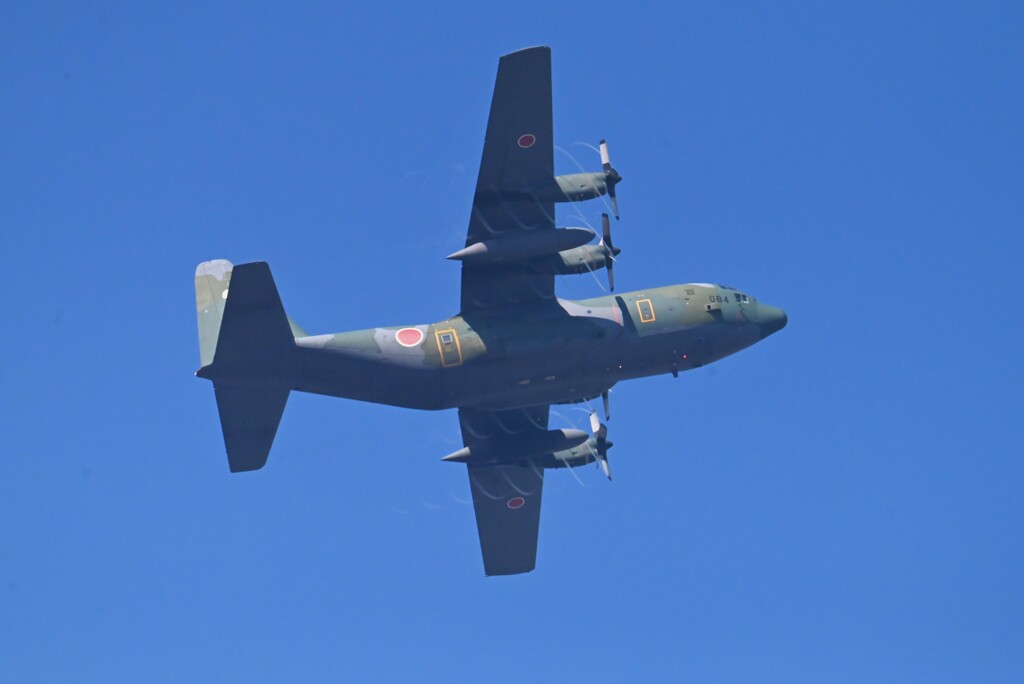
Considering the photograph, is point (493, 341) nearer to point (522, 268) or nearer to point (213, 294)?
point (522, 268)

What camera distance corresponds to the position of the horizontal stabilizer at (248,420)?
30984 millimetres

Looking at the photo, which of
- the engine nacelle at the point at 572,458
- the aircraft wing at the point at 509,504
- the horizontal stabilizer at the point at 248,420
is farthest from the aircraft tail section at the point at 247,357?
the engine nacelle at the point at 572,458

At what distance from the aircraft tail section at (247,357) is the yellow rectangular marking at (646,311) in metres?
8.01

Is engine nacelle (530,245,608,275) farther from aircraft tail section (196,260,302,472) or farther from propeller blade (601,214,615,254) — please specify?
aircraft tail section (196,260,302,472)

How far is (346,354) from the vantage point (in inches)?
1206

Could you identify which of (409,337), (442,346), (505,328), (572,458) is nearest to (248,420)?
(409,337)

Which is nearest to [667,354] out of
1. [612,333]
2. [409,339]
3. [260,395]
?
[612,333]

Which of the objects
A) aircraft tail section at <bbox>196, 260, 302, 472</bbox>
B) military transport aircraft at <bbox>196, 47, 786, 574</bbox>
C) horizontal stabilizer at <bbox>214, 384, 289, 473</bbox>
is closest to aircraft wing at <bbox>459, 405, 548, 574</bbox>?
military transport aircraft at <bbox>196, 47, 786, 574</bbox>

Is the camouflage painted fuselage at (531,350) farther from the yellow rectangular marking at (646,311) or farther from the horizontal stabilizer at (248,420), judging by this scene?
the horizontal stabilizer at (248,420)

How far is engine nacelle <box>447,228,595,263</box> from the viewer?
101ft

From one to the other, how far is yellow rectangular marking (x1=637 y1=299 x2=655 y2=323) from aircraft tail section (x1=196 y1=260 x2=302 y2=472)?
8007mm

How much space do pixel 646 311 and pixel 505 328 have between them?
135 inches

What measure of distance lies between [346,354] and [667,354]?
758cm

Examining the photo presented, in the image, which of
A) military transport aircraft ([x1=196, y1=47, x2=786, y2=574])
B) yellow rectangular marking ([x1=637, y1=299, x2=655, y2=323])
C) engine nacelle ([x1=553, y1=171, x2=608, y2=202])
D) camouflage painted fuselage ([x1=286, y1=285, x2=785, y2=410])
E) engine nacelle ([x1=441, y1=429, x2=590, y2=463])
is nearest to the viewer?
military transport aircraft ([x1=196, y1=47, x2=786, y2=574])
